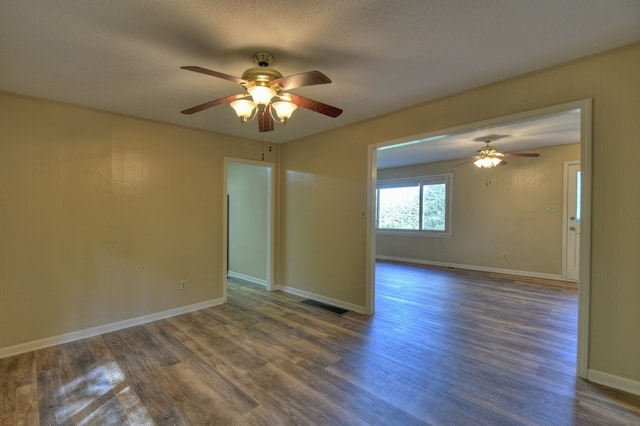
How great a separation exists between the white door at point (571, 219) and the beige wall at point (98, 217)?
6123 mm

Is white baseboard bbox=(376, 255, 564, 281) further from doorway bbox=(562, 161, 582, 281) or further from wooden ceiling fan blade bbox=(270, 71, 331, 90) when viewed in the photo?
wooden ceiling fan blade bbox=(270, 71, 331, 90)

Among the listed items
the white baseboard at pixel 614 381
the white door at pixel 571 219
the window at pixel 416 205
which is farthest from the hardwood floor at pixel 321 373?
the window at pixel 416 205

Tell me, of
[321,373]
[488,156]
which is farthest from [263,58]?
[488,156]

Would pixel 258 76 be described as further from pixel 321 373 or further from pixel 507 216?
pixel 507 216

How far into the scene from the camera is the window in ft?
23.2

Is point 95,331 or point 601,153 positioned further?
point 95,331

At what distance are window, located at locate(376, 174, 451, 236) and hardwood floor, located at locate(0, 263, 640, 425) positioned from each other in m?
3.42

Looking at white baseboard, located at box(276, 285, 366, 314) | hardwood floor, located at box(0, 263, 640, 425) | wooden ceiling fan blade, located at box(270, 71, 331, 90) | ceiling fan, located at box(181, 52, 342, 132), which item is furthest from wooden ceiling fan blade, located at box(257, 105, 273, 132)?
white baseboard, located at box(276, 285, 366, 314)

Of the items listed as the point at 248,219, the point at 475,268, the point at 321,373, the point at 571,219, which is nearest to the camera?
the point at 321,373

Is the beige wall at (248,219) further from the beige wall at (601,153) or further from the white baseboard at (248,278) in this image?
the beige wall at (601,153)

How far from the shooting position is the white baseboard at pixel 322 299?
154 inches

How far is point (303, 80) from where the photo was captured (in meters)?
1.88

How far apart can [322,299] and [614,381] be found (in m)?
3.05

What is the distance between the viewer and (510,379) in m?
2.33
